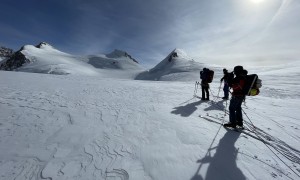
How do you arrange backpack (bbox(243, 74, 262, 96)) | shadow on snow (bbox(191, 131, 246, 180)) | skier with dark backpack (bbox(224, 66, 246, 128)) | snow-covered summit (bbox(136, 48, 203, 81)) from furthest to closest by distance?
snow-covered summit (bbox(136, 48, 203, 81)) < skier with dark backpack (bbox(224, 66, 246, 128)) < backpack (bbox(243, 74, 262, 96)) < shadow on snow (bbox(191, 131, 246, 180))

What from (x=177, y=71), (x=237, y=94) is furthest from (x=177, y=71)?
(x=237, y=94)

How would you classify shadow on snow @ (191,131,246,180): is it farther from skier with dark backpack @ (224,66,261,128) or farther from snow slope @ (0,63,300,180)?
skier with dark backpack @ (224,66,261,128)

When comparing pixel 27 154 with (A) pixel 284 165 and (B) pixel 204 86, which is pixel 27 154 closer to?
(A) pixel 284 165

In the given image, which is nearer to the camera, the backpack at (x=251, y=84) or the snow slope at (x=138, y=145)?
the snow slope at (x=138, y=145)

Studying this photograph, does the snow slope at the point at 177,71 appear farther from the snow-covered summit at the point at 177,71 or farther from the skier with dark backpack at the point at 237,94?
the skier with dark backpack at the point at 237,94

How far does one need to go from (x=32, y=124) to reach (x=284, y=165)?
7.10 m

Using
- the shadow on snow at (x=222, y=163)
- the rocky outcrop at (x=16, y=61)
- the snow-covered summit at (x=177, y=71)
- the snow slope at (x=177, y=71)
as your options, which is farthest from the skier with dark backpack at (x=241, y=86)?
the rocky outcrop at (x=16, y=61)

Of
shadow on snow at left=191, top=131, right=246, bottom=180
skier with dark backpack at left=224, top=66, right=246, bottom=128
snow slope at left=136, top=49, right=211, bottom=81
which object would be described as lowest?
shadow on snow at left=191, top=131, right=246, bottom=180

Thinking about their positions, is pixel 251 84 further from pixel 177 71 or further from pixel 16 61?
pixel 16 61

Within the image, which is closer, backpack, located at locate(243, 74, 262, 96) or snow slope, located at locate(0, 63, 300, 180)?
snow slope, located at locate(0, 63, 300, 180)

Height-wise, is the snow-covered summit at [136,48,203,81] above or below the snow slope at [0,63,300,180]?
above

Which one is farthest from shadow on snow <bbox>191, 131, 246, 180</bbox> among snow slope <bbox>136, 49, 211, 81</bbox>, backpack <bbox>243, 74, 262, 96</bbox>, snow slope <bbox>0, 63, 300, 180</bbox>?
snow slope <bbox>136, 49, 211, 81</bbox>

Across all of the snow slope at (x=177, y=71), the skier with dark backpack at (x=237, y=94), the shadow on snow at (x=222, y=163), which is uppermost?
the snow slope at (x=177, y=71)

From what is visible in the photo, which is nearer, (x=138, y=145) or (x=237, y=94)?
(x=138, y=145)
